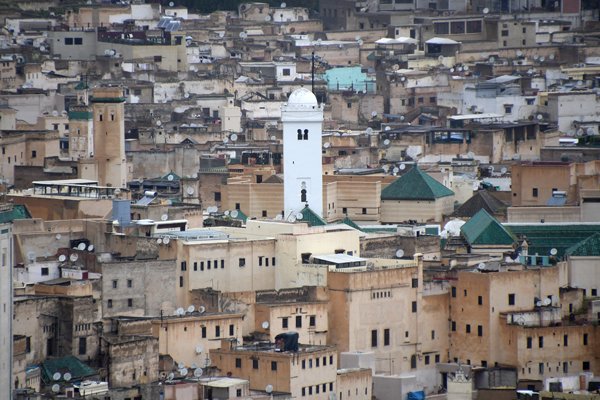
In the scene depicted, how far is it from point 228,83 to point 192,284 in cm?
4165

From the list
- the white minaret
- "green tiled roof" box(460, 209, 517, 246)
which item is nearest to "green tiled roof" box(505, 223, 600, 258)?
"green tiled roof" box(460, 209, 517, 246)

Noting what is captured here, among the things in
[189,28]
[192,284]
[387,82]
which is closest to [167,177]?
[192,284]

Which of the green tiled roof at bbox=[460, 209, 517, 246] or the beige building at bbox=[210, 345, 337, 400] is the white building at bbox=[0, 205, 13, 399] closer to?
the beige building at bbox=[210, 345, 337, 400]

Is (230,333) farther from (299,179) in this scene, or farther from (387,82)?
(387,82)

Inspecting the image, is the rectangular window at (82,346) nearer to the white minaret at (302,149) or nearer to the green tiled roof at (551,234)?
the white minaret at (302,149)

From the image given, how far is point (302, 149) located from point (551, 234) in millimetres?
6504

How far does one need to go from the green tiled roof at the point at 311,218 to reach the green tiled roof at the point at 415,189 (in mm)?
7648

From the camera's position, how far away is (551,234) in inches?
3654

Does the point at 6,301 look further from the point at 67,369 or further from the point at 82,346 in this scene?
the point at 82,346

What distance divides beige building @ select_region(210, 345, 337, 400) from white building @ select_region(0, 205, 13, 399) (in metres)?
5.20

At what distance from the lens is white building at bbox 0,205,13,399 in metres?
75.6

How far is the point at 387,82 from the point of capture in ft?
424

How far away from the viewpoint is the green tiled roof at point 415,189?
98.8 meters

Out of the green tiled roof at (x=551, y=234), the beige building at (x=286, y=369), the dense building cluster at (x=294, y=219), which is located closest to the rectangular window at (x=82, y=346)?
the dense building cluster at (x=294, y=219)
